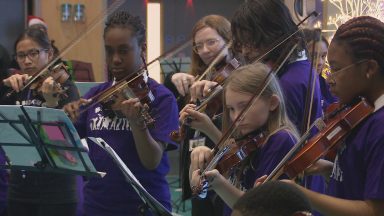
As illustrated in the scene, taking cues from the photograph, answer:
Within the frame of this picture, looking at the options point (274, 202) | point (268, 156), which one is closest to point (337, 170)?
point (268, 156)

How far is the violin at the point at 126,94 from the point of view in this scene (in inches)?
98.5

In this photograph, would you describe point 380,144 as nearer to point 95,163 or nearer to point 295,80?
point 295,80

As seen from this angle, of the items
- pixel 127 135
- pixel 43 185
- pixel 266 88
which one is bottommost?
pixel 43 185

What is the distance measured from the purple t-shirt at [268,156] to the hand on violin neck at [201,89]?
20.9 inches

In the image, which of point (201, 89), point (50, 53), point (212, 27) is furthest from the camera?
point (50, 53)

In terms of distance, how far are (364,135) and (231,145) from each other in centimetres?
45

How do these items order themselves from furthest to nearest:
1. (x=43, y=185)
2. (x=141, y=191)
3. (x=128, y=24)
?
(x=43, y=185)
(x=128, y=24)
(x=141, y=191)

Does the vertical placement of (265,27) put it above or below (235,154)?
above

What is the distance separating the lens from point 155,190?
2.51 m

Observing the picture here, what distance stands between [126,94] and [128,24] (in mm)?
316

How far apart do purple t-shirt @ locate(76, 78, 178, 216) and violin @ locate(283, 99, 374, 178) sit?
0.88 meters

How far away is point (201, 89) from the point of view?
2.45 meters

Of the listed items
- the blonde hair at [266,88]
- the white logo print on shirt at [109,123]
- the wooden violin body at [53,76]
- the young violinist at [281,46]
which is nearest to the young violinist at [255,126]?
the blonde hair at [266,88]

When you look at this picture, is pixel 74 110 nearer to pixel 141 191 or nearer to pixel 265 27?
pixel 141 191
